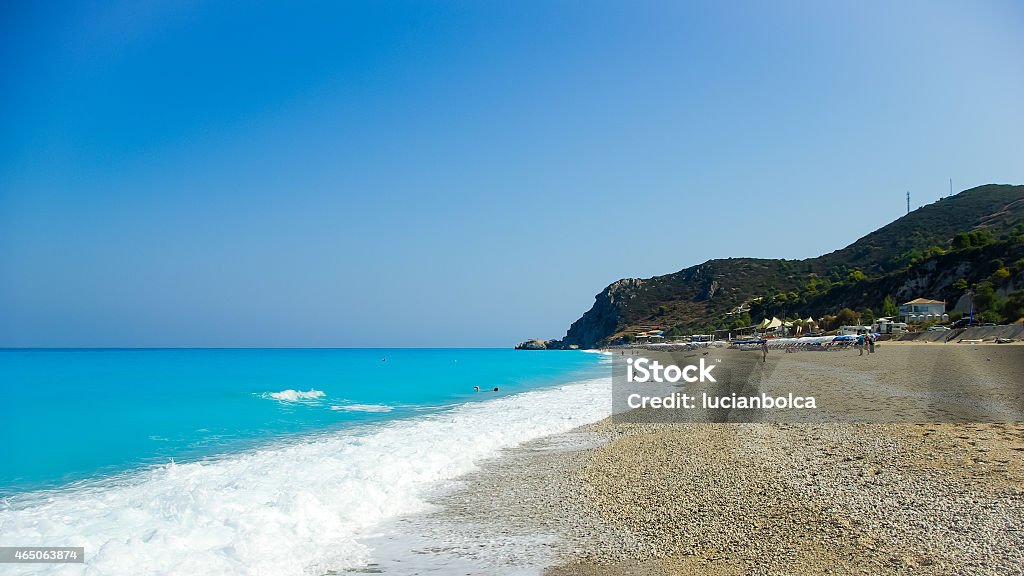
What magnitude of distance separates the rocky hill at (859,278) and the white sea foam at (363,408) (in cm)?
4106

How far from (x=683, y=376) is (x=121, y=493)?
74.3 ft

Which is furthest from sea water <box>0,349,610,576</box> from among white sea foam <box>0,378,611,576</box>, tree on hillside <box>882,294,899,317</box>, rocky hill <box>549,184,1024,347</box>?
tree on hillside <box>882,294,899,317</box>

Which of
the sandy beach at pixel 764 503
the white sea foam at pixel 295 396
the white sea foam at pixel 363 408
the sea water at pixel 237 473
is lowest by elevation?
the white sea foam at pixel 295 396

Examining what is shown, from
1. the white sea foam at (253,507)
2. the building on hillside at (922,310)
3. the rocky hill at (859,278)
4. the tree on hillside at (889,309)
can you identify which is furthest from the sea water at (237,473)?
the tree on hillside at (889,309)

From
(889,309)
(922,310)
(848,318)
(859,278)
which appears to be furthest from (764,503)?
(859,278)

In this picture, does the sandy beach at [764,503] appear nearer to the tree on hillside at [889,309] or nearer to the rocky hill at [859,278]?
the rocky hill at [859,278]

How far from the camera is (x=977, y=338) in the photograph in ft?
113

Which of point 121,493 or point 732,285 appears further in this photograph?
point 732,285

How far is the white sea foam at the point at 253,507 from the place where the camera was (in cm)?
515

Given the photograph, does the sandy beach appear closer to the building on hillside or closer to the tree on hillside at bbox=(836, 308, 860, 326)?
the building on hillside

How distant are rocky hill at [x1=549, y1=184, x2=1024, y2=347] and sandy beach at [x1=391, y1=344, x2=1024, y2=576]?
4115cm

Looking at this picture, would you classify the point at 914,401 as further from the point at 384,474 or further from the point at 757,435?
the point at 384,474

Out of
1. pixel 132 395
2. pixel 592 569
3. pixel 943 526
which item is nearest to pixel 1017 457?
pixel 943 526

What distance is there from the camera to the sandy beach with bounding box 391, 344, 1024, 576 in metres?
4.49
